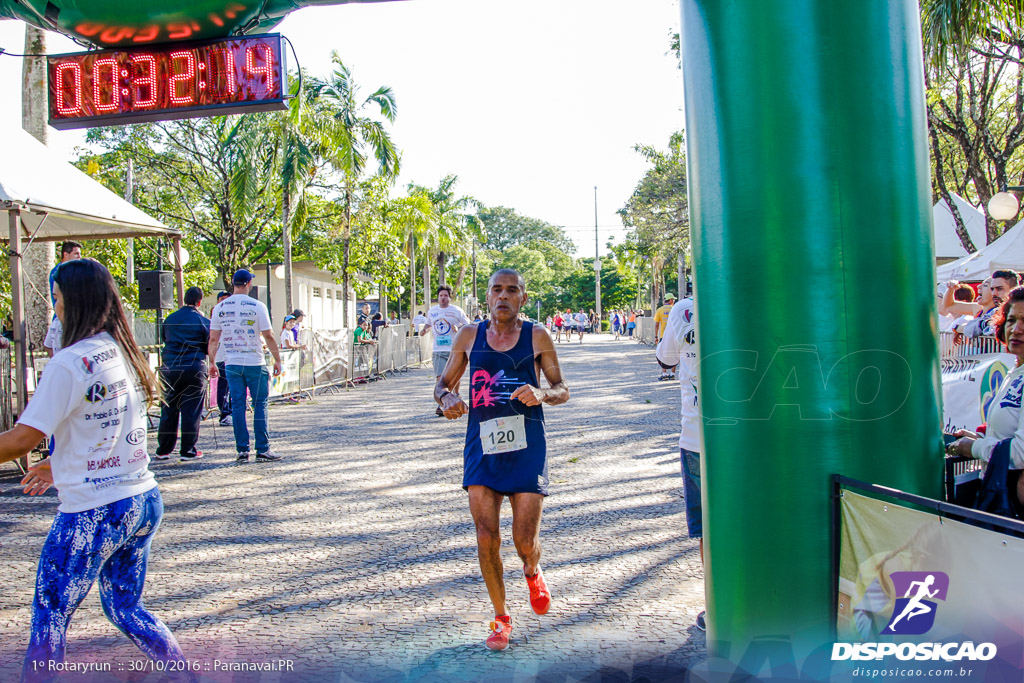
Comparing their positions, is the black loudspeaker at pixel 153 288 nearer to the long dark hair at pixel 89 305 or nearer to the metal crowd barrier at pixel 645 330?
Answer: the long dark hair at pixel 89 305

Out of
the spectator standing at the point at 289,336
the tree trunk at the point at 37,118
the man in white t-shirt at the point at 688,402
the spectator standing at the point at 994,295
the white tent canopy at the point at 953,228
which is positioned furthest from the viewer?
the white tent canopy at the point at 953,228

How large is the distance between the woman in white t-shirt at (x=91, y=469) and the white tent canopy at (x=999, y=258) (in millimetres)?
10727

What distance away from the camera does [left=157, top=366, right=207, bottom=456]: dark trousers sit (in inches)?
358

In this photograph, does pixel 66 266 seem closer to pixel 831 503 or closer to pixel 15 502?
pixel 831 503

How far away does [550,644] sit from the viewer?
3.80 metres

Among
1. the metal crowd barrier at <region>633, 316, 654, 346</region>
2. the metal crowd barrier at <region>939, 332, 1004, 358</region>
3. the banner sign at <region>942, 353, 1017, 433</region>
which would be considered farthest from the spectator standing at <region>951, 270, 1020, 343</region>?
the metal crowd barrier at <region>633, 316, 654, 346</region>

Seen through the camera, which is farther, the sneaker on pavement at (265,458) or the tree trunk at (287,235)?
the tree trunk at (287,235)

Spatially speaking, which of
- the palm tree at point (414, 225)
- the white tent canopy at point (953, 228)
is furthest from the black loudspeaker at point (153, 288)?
the palm tree at point (414, 225)

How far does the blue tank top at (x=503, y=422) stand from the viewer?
3.98 meters

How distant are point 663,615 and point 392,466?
481 cm

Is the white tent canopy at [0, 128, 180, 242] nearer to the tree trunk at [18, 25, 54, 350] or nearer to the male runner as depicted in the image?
the tree trunk at [18, 25, 54, 350]

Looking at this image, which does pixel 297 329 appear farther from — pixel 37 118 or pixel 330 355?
pixel 37 118

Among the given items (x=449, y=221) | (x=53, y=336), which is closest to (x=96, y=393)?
(x=53, y=336)

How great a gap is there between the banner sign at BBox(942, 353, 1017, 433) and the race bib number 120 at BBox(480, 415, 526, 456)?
4723 mm
